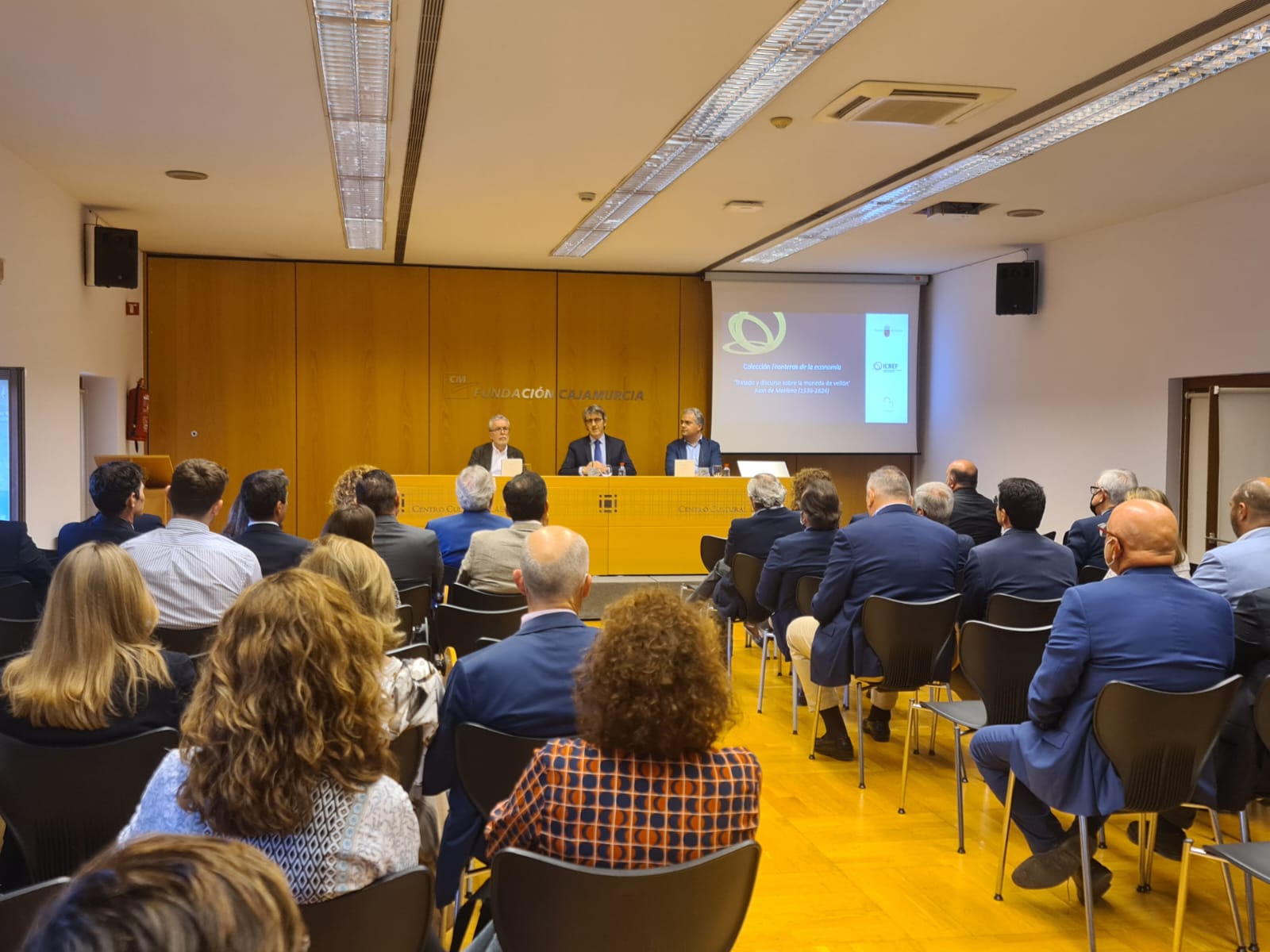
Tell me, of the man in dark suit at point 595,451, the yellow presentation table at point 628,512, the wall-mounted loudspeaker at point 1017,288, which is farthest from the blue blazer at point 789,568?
the wall-mounted loudspeaker at point 1017,288

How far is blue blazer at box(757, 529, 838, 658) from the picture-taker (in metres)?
5.41

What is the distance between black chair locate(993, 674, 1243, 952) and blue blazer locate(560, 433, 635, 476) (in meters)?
7.23

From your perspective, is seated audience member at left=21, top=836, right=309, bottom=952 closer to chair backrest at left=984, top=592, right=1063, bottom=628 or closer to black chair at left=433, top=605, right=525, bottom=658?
black chair at left=433, top=605, right=525, bottom=658

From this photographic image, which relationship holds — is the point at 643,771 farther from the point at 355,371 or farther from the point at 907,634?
the point at 355,371

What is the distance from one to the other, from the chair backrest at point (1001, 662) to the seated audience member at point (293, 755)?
102 inches

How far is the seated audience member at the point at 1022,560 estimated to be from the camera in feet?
15.0

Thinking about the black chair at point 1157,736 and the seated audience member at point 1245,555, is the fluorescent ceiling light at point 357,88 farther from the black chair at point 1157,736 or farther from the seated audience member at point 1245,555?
the seated audience member at point 1245,555

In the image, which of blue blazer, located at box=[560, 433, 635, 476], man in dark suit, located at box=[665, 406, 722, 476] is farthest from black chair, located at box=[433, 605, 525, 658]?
blue blazer, located at box=[560, 433, 635, 476]

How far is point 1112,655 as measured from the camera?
9.95 feet

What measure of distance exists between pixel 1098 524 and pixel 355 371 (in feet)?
26.1

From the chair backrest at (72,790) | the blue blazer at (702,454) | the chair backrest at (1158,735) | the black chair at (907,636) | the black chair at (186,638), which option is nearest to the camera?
the chair backrest at (72,790)

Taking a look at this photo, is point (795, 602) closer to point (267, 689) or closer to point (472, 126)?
point (472, 126)

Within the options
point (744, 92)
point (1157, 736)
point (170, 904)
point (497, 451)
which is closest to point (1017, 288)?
point (497, 451)

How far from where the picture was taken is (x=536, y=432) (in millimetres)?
11602
